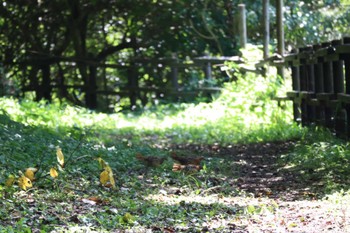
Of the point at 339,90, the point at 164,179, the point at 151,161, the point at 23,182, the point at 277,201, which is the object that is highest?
the point at 339,90

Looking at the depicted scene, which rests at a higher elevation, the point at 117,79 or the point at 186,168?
the point at 117,79

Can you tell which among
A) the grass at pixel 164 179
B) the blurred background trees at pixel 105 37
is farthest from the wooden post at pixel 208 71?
the grass at pixel 164 179

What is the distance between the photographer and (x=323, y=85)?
10.3 m

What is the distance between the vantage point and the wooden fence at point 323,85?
361 inches

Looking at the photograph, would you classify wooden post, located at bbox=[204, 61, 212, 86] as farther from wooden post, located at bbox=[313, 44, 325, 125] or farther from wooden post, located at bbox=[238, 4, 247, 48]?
wooden post, located at bbox=[313, 44, 325, 125]

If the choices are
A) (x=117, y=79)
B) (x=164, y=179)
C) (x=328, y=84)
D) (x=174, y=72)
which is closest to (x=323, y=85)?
(x=328, y=84)

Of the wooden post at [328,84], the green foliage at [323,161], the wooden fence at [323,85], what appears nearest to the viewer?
the green foliage at [323,161]

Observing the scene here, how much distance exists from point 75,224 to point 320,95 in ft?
19.7

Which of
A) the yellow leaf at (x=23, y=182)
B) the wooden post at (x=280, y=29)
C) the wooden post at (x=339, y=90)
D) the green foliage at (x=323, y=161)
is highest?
the wooden post at (x=280, y=29)

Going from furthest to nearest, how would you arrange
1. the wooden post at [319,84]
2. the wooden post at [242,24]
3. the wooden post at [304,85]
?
the wooden post at [242,24] < the wooden post at [304,85] < the wooden post at [319,84]

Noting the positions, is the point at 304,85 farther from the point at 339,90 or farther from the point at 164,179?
the point at 164,179

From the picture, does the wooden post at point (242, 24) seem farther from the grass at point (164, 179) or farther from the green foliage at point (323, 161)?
the green foliage at point (323, 161)

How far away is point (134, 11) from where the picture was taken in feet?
66.3

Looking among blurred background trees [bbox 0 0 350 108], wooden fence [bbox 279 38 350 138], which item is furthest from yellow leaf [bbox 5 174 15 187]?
blurred background trees [bbox 0 0 350 108]
